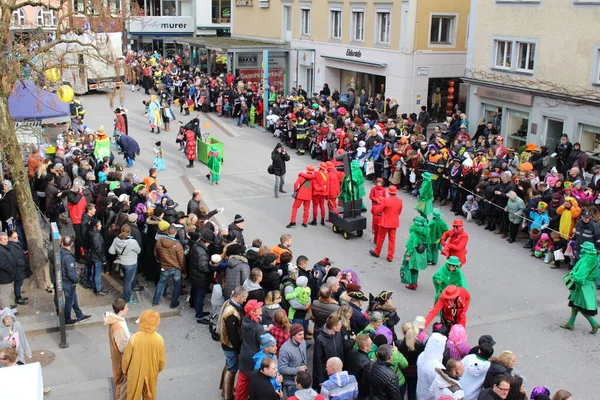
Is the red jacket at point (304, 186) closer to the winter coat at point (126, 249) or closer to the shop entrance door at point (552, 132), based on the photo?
the winter coat at point (126, 249)

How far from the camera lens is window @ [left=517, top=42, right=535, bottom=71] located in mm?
22125

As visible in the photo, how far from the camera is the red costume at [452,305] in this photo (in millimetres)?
9914

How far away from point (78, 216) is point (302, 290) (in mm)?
6615

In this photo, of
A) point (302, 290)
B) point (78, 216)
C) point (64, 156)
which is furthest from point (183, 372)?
point (64, 156)

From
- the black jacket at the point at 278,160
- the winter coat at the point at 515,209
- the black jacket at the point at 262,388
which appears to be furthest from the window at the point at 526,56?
the black jacket at the point at 262,388

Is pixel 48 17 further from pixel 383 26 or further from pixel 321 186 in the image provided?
pixel 383 26

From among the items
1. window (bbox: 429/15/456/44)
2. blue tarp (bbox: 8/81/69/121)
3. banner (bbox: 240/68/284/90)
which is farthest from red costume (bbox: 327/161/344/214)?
banner (bbox: 240/68/284/90)

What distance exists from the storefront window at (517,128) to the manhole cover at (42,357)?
57.0ft

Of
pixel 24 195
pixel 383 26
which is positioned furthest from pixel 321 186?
pixel 383 26

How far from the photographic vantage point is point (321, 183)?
1599 centimetres

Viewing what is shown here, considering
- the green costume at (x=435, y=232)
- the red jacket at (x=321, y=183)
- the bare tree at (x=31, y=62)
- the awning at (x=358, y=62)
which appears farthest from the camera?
the awning at (x=358, y=62)

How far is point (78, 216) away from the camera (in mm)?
14188

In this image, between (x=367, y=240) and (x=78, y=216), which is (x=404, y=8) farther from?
(x=78, y=216)

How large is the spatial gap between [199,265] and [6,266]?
315 cm
